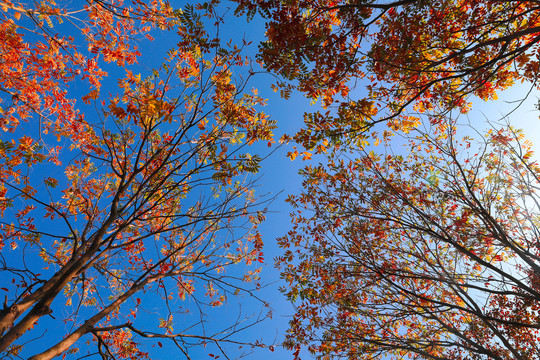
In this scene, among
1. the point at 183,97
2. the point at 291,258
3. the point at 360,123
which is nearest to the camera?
the point at 360,123

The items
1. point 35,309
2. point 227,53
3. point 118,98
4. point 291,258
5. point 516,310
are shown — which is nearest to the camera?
point 35,309

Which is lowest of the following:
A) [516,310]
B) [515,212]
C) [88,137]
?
[516,310]

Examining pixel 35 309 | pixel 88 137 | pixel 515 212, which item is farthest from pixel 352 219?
pixel 88 137

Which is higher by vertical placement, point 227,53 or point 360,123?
point 227,53

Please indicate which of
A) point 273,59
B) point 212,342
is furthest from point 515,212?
point 212,342

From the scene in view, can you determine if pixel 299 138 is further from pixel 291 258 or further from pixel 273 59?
pixel 291 258

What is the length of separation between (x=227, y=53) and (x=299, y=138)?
Answer: 193 centimetres

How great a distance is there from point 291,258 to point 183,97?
543 cm

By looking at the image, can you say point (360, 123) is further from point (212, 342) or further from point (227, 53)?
point (212, 342)

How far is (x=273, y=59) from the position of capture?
428 centimetres

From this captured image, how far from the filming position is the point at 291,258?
7461 mm

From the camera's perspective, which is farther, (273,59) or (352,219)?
(352,219)

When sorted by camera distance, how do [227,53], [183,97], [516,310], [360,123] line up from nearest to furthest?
[227,53], [360,123], [183,97], [516,310]

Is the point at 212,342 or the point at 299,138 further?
the point at 299,138
